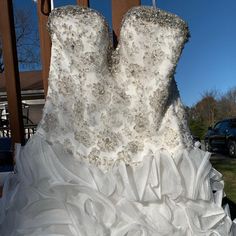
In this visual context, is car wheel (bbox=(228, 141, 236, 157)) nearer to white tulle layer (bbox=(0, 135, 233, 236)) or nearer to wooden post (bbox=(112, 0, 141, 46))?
wooden post (bbox=(112, 0, 141, 46))

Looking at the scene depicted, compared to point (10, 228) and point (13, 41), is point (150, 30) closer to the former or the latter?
point (10, 228)

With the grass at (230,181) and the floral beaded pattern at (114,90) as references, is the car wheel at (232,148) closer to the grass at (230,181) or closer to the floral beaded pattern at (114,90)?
the grass at (230,181)

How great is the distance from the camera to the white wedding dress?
148 cm

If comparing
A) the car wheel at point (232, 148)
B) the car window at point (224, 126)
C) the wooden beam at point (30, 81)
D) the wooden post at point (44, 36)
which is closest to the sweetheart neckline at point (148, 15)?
the wooden post at point (44, 36)

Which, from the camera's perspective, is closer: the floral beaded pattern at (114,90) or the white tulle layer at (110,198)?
the white tulle layer at (110,198)

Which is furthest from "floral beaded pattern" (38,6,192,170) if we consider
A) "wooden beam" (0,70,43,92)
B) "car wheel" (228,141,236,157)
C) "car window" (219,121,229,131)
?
"car window" (219,121,229,131)

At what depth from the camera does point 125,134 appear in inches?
64.2

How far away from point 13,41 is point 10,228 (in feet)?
3.62

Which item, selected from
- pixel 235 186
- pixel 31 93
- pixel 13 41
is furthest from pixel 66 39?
pixel 31 93

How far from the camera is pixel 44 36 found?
226 centimetres

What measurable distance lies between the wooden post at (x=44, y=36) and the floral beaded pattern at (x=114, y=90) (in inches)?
25.2

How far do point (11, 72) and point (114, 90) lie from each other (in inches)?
34.1

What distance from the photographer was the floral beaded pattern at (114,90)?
1.57m

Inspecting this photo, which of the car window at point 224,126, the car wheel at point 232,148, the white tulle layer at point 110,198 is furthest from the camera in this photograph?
the car window at point 224,126
